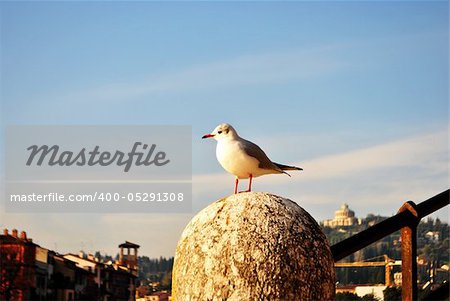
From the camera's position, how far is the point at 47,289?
3681 cm

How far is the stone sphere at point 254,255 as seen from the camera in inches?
180

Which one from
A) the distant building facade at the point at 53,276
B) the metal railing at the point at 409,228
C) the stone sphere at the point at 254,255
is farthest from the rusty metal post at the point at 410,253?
the distant building facade at the point at 53,276

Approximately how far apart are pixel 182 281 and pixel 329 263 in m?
1.04

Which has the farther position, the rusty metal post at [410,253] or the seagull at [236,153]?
the rusty metal post at [410,253]

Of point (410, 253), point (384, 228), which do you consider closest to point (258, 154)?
point (384, 228)

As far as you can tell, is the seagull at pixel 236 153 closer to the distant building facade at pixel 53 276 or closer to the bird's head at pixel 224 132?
the bird's head at pixel 224 132

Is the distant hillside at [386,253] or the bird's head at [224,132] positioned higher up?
the bird's head at [224,132]

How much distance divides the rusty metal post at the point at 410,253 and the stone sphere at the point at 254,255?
109 centimetres

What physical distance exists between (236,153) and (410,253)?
1.69 metres

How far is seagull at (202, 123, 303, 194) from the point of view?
5.40 metres

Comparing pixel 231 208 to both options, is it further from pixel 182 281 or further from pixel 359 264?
pixel 359 264

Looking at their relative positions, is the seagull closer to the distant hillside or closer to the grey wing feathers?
the grey wing feathers

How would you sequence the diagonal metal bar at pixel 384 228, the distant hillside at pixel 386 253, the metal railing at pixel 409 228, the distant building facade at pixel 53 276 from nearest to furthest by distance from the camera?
1. the diagonal metal bar at pixel 384 228
2. the metal railing at pixel 409 228
3. the distant hillside at pixel 386 253
4. the distant building facade at pixel 53 276

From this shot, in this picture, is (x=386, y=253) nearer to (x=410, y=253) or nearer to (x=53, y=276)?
(x=410, y=253)
